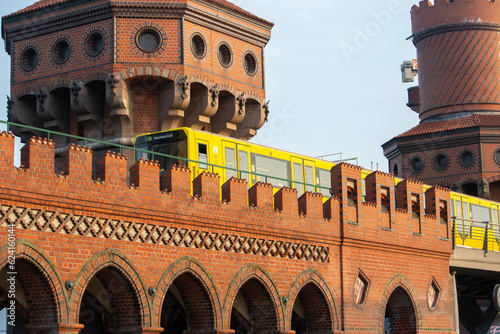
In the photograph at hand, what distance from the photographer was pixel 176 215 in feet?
67.3

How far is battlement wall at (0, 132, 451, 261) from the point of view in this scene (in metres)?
17.5

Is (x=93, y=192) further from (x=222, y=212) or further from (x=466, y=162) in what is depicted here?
(x=466, y=162)

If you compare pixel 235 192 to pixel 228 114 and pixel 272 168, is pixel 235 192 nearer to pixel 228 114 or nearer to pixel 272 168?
pixel 272 168

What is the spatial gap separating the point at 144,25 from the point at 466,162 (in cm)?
2090

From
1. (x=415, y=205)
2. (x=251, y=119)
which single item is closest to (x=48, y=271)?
(x=251, y=119)

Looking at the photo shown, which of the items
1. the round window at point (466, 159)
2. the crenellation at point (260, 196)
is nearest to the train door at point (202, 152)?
the crenellation at point (260, 196)

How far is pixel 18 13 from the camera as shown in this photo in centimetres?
2942

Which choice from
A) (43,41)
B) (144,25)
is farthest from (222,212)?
(43,41)

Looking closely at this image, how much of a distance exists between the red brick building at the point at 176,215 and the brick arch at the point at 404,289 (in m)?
0.06

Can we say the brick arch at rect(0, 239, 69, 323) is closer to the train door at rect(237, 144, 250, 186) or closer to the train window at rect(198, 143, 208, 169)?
the train window at rect(198, 143, 208, 169)

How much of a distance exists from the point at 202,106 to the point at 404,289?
27.6 ft

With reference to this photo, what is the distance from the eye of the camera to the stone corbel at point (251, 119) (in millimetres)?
31000

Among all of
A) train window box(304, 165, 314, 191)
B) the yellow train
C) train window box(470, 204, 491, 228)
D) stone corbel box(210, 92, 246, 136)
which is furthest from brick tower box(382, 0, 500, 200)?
stone corbel box(210, 92, 246, 136)

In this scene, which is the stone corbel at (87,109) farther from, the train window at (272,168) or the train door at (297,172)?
the train door at (297,172)
